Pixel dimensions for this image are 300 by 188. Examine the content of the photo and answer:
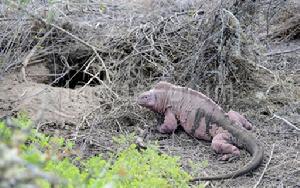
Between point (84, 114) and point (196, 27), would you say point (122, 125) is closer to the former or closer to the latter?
point (84, 114)

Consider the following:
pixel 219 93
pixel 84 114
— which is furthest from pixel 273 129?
pixel 84 114

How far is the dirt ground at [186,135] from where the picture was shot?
589 cm

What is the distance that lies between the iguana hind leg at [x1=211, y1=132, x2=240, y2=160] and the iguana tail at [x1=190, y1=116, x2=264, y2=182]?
96 mm

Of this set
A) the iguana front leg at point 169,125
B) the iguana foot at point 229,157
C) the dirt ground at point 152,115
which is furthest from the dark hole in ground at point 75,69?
the iguana foot at point 229,157

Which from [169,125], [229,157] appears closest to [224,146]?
[229,157]

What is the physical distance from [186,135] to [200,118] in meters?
0.31

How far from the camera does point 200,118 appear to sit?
6809 millimetres

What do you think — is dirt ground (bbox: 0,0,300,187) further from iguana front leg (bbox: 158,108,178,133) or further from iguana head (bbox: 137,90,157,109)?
iguana head (bbox: 137,90,157,109)

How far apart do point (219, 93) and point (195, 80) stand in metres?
0.39

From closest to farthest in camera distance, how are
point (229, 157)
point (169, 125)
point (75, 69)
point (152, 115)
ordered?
1. point (229, 157)
2. point (169, 125)
3. point (152, 115)
4. point (75, 69)

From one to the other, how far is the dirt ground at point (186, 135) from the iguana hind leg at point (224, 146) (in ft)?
0.29

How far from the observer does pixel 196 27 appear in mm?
8281

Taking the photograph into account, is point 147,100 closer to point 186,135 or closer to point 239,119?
point 186,135

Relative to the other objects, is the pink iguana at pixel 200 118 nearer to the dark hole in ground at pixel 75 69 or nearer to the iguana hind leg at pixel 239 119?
the iguana hind leg at pixel 239 119
